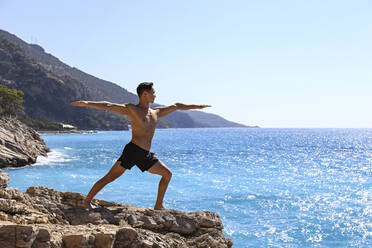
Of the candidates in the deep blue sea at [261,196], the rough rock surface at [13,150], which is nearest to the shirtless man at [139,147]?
the deep blue sea at [261,196]

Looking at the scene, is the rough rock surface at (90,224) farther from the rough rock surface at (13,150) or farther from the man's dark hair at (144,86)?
the rough rock surface at (13,150)

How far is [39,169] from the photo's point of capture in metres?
32.9

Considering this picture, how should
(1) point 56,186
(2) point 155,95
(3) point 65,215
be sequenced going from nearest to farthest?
1. (3) point 65,215
2. (2) point 155,95
3. (1) point 56,186

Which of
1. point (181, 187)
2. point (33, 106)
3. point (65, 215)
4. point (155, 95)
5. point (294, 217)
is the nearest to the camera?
point (65, 215)

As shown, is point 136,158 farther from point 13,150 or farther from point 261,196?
point 13,150

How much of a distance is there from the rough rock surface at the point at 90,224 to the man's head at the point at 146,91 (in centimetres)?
181

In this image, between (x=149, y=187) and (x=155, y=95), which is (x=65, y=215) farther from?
(x=149, y=187)

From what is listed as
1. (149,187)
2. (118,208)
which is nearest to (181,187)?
(149,187)

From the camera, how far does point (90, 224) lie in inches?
178

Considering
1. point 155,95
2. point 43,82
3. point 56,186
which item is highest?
point 43,82

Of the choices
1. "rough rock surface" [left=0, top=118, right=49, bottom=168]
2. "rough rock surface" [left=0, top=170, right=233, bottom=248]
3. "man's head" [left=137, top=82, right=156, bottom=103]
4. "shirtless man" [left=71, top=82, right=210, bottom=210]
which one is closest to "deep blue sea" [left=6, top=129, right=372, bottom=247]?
"rough rock surface" [left=0, top=118, right=49, bottom=168]

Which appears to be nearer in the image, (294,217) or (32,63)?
(294,217)

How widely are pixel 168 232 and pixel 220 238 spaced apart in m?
0.82

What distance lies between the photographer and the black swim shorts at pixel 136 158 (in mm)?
5230
